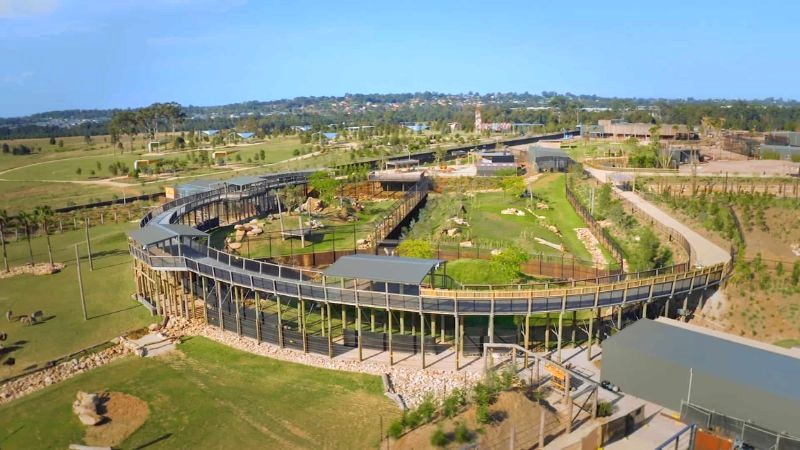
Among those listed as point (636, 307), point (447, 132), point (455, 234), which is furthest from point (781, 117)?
point (636, 307)

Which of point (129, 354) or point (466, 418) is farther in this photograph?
point (129, 354)

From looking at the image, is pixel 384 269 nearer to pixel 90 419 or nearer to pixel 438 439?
pixel 438 439

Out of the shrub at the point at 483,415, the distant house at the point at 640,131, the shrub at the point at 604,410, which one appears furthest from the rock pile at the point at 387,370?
the distant house at the point at 640,131

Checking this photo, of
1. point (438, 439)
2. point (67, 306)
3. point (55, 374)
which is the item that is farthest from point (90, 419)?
point (67, 306)

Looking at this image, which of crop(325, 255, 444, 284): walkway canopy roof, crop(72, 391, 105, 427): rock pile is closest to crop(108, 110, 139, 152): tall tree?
crop(325, 255, 444, 284): walkway canopy roof

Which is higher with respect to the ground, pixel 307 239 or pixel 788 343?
pixel 307 239

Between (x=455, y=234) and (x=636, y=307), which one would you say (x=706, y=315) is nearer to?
(x=636, y=307)

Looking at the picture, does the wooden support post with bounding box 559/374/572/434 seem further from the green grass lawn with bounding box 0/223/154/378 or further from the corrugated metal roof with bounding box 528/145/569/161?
the corrugated metal roof with bounding box 528/145/569/161
